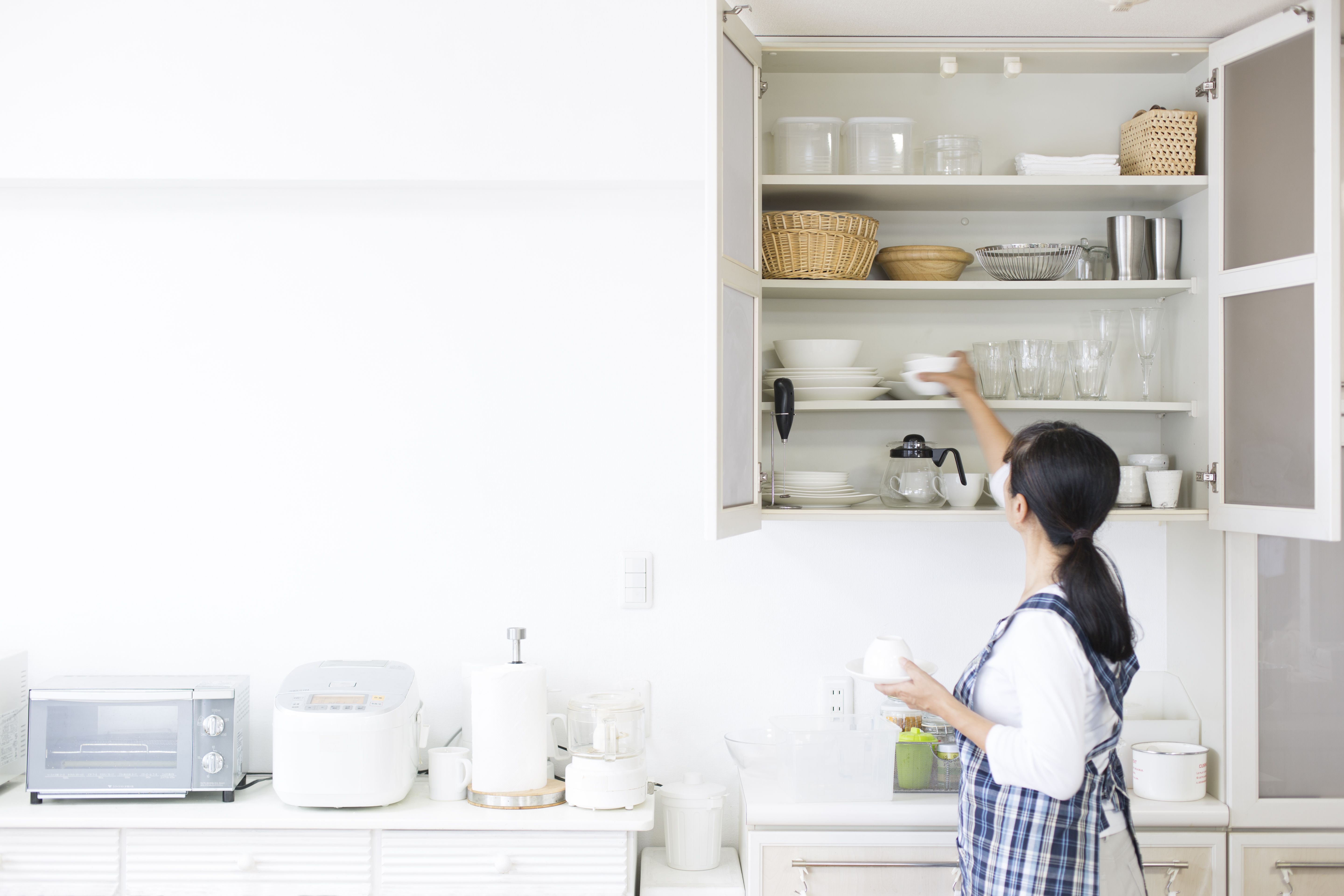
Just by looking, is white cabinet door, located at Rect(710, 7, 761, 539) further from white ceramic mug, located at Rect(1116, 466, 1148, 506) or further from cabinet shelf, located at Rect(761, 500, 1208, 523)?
white ceramic mug, located at Rect(1116, 466, 1148, 506)

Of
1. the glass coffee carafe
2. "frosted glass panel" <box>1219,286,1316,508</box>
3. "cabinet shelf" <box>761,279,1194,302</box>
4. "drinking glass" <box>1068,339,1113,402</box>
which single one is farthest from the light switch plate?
"frosted glass panel" <box>1219,286,1316,508</box>

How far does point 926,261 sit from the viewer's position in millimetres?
2180

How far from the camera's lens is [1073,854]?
1.55 meters

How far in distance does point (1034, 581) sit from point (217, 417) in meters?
1.95

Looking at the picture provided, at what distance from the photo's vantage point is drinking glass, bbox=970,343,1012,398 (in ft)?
7.09

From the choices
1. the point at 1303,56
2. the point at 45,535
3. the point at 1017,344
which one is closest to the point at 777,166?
the point at 1017,344

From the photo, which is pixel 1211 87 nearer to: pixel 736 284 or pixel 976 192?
pixel 976 192

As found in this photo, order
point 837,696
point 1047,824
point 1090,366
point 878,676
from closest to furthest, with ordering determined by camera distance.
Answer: point 1047,824, point 878,676, point 1090,366, point 837,696

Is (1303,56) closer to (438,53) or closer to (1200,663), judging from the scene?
(1200,663)

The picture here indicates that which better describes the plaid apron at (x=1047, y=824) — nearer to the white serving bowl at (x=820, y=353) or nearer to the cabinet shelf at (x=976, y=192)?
the white serving bowl at (x=820, y=353)

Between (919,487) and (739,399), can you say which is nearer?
(739,399)

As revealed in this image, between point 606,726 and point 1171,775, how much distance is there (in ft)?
3.99

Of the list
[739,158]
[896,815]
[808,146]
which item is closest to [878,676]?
[896,815]

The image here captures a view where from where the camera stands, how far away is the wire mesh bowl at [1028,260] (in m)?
2.12
